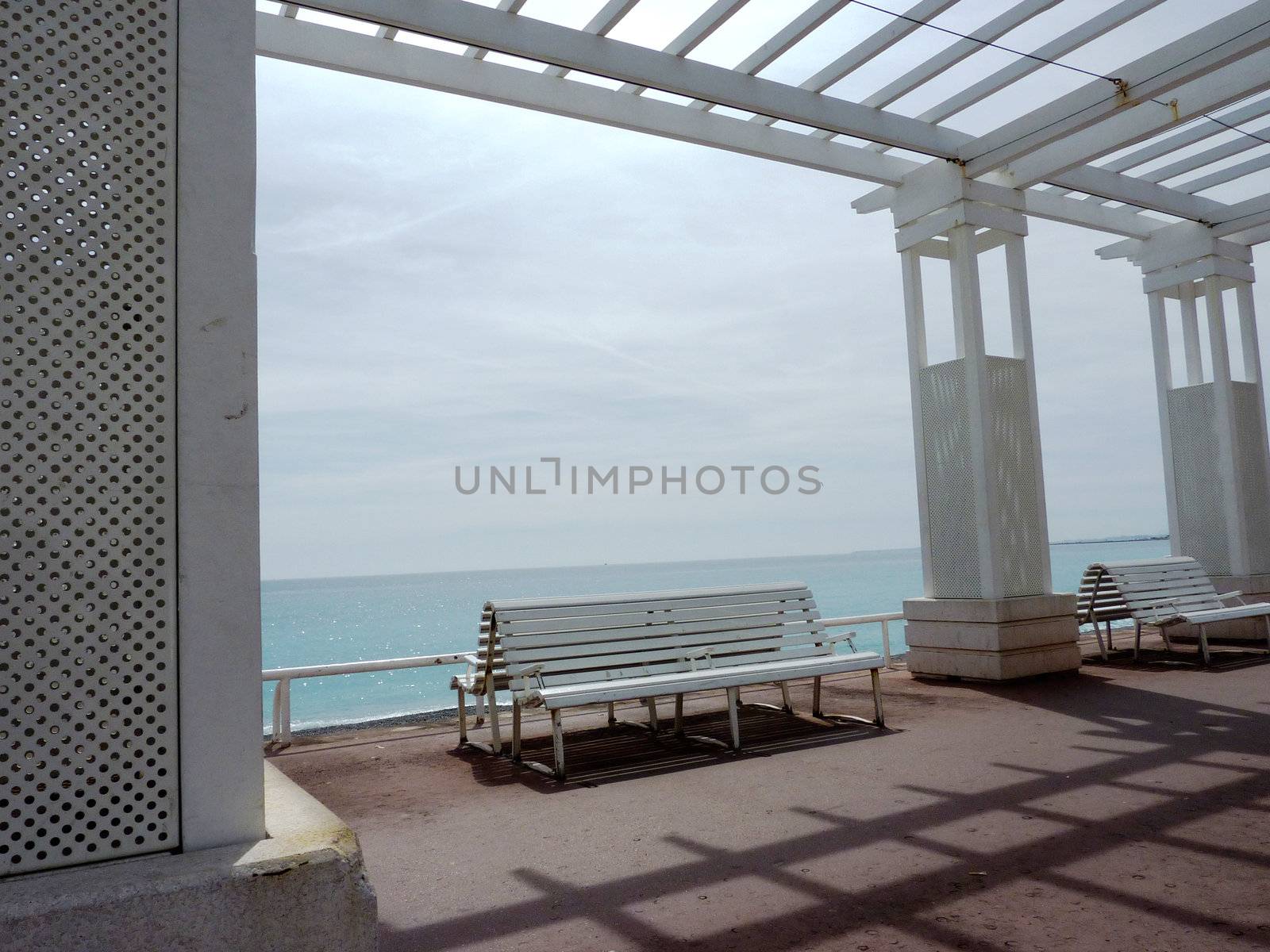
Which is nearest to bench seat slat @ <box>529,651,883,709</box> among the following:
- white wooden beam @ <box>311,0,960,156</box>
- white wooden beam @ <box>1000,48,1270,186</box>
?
white wooden beam @ <box>311,0,960,156</box>

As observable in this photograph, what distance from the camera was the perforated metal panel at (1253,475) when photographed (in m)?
10.8

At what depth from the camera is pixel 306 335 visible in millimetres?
58969

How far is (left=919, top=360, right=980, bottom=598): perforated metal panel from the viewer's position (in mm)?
8430

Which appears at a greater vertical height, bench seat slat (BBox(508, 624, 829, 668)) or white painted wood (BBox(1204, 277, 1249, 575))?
white painted wood (BBox(1204, 277, 1249, 575))

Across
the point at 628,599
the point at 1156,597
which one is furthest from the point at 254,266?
the point at 1156,597

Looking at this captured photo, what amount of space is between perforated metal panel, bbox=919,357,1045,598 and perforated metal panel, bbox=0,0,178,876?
7349 mm

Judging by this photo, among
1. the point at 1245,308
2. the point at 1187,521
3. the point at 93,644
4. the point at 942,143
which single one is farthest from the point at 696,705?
the point at 1245,308

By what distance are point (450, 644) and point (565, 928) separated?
5570 cm

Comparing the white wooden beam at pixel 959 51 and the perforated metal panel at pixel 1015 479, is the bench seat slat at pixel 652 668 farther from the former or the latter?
the white wooden beam at pixel 959 51

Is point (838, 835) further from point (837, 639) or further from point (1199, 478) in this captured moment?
point (1199, 478)

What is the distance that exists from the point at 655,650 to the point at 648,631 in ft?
0.41

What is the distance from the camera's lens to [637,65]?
6.78m

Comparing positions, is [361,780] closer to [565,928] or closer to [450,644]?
[565,928]

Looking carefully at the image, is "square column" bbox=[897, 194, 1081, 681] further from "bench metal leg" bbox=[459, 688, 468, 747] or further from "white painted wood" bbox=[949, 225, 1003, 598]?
"bench metal leg" bbox=[459, 688, 468, 747]
